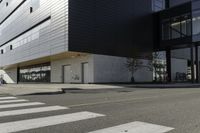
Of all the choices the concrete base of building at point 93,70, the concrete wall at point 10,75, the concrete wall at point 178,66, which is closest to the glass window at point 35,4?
the concrete base of building at point 93,70

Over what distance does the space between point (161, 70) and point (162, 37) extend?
5099 millimetres

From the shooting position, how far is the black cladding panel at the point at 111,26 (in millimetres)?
30453

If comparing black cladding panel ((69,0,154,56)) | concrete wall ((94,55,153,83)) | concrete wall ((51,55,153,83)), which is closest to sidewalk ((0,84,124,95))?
black cladding panel ((69,0,154,56))

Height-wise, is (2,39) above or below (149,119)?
above

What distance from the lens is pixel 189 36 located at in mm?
36094

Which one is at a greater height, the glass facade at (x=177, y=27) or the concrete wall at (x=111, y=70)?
the glass facade at (x=177, y=27)

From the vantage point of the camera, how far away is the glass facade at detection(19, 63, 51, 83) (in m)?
42.8

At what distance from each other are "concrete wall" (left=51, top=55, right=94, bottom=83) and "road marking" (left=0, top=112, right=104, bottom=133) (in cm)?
2429

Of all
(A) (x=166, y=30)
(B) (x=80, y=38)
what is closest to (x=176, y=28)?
(A) (x=166, y=30)

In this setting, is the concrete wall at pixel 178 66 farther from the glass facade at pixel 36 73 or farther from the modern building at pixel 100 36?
the glass facade at pixel 36 73

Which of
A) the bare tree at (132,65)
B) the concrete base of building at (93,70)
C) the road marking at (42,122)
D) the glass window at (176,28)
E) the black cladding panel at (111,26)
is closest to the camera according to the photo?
the road marking at (42,122)

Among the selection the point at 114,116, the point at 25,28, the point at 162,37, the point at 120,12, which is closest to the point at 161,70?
the point at 162,37

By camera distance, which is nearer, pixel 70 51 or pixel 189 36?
pixel 70 51

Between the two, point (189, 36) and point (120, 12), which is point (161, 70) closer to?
point (189, 36)
